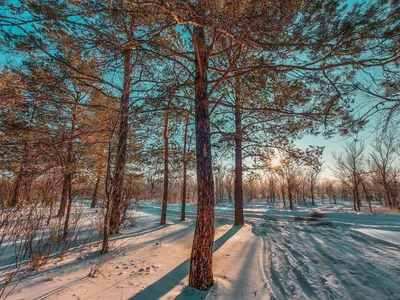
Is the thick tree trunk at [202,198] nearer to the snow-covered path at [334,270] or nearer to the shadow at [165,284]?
the shadow at [165,284]

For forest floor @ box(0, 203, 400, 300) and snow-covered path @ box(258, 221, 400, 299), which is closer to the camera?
forest floor @ box(0, 203, 400, 300)

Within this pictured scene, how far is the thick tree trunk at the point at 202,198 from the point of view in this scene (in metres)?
2.99

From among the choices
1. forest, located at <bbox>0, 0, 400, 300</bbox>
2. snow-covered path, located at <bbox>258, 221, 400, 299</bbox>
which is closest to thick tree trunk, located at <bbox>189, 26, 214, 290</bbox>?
forest, located at <bbox>0, 0, 400, 300</bbox>

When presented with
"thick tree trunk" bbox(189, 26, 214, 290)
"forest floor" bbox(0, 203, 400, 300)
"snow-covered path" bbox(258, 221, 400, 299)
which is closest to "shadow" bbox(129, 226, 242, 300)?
"forest floor" bbox(0, 203, 400, 300)

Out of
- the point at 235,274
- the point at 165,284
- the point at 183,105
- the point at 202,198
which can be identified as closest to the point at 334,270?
the point at 235,274

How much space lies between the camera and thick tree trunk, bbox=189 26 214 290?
2.99 metres

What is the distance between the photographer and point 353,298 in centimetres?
270

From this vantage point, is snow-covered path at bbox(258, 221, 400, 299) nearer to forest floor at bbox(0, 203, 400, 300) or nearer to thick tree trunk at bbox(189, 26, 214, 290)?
forest floor at bbox(0, 203, 400, 300)

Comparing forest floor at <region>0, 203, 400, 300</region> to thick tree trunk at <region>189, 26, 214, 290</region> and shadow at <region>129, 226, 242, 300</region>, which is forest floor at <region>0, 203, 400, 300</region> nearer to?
shadow at <region>129, 226, 242, 300</region>

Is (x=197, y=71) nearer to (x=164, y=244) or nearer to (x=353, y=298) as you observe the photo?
(x=353, y=298)

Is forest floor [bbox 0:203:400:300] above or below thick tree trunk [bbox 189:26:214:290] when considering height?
below

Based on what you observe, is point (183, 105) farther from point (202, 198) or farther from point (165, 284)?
point (165, 284)

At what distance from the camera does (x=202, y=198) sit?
10.3ft

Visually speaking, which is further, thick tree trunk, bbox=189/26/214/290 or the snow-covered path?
thick tree trunk, bbox=189/26/214/290
